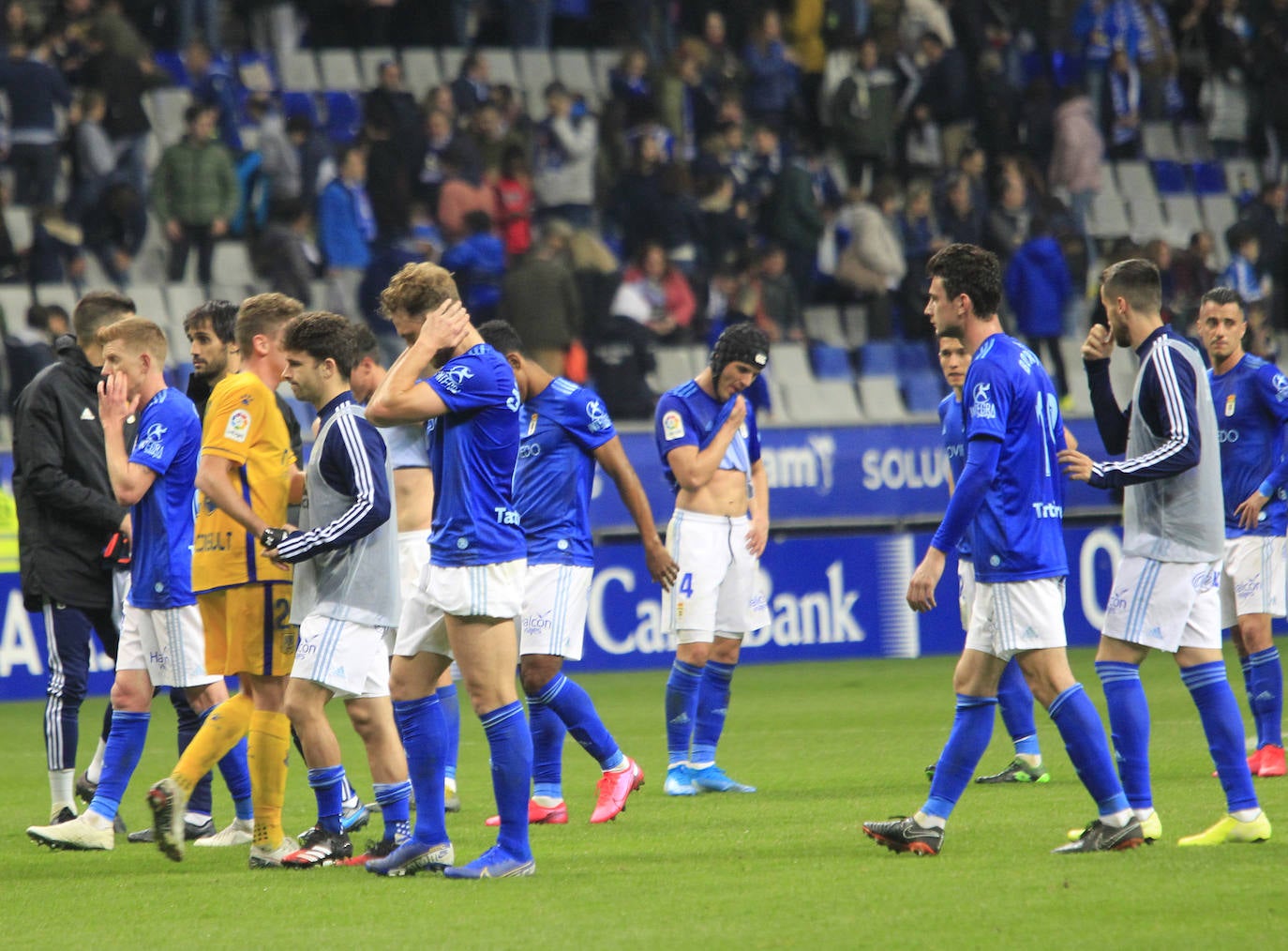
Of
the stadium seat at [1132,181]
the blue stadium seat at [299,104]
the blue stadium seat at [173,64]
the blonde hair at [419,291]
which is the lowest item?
the blonde hair at [419,291]

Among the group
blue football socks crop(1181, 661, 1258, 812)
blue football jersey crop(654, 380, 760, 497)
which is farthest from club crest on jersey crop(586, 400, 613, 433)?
blue football socks crop(1181, 661, 1258, 812)

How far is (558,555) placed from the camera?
818 cm

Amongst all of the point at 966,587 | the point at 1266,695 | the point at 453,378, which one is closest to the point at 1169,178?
the point at 1266,695

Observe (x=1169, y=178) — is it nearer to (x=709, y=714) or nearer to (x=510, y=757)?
(x=709, y=714)

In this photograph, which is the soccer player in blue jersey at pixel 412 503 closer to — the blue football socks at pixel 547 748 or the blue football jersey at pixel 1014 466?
the blue football socks at pixel 547 748

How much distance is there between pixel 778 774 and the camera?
9.42m

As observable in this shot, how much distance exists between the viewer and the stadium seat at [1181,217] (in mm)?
23172

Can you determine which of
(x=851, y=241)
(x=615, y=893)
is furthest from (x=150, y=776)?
(x=851, y=241)

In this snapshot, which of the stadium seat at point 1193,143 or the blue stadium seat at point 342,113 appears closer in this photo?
the blue stadium seat at point 342,113

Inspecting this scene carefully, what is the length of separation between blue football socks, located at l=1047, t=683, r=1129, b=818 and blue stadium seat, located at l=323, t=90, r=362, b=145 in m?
14.7

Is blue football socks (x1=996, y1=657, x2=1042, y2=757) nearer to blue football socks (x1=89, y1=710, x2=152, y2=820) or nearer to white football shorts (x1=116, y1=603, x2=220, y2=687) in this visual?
white football shorts (x1=116, y1=603, x2=220, y2=687)

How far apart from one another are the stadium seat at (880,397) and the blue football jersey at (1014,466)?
12609 millimetres

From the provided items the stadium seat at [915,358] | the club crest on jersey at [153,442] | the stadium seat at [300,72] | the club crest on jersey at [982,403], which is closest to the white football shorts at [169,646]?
the club crest on jersey at [153,442]

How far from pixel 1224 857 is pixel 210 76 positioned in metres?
13.9
